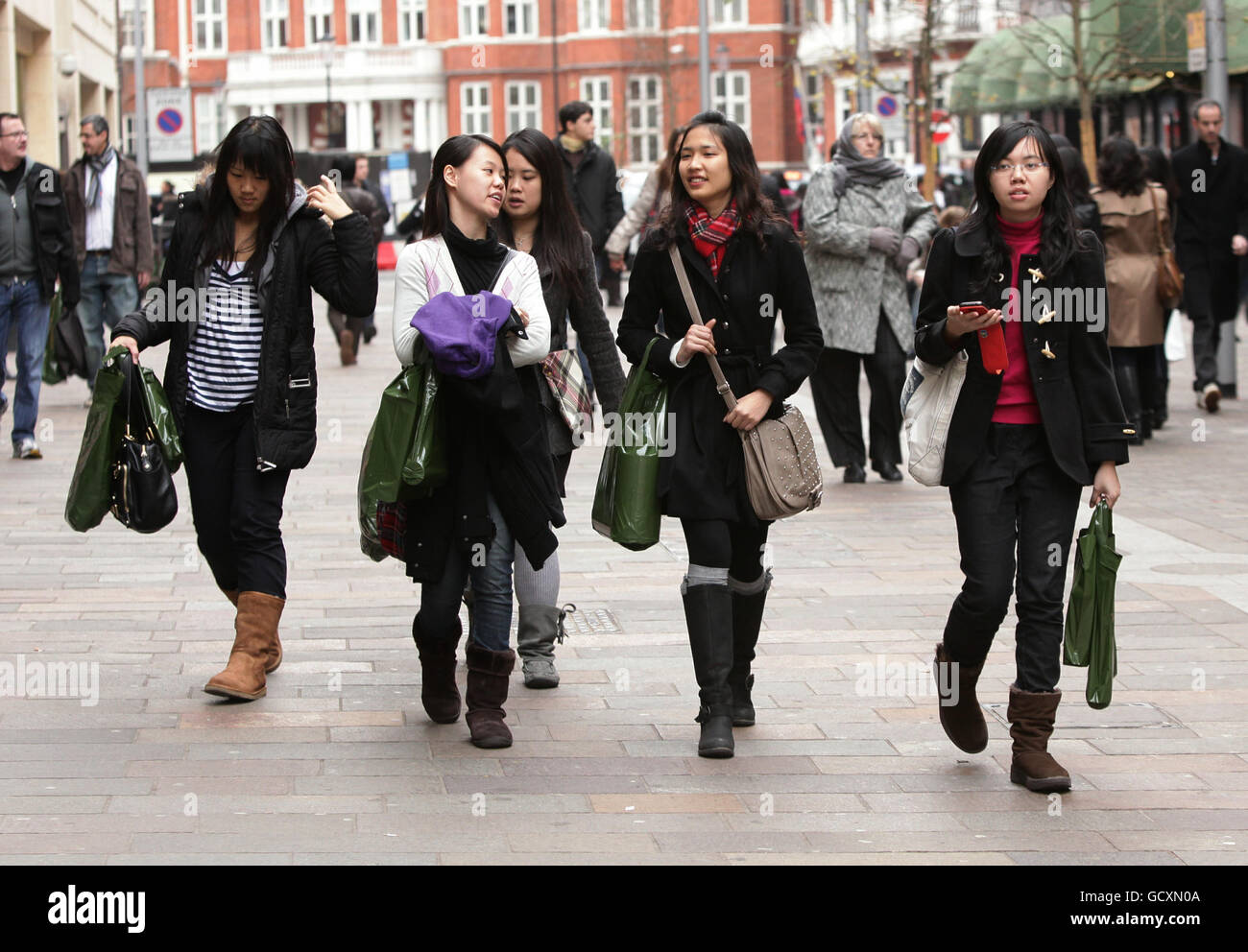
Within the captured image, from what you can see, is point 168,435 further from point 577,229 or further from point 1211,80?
point 1211,80

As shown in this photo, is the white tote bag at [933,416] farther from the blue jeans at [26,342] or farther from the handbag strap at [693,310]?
the blue jeans at [26,342]

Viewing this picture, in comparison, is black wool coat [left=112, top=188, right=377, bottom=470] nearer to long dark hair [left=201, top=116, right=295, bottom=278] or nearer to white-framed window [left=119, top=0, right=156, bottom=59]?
long dark hair [left=201, top=116, right=295, bottom=278]

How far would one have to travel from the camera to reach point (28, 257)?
12539mm

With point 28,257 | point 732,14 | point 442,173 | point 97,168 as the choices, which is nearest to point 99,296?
point 97,168

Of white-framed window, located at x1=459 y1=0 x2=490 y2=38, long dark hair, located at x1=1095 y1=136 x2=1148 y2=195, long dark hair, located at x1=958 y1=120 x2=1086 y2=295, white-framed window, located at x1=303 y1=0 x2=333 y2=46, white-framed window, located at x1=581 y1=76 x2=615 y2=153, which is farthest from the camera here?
white-framed window, located at x1=303 y1=0 x2=333 y2=46

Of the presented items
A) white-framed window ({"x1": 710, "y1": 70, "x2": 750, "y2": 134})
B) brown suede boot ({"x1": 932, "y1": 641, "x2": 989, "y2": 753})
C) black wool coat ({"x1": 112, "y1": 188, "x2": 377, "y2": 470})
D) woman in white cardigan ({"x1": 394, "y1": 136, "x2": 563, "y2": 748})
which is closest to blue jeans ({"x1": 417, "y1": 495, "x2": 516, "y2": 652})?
woman in white cardigan ({"x1": 394, "y1": 136, "x2": 563, "y2": 748})

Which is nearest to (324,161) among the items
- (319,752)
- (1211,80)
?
(1211,80)

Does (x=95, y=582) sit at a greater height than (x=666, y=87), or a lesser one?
lesser

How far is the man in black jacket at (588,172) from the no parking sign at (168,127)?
53.4 ft

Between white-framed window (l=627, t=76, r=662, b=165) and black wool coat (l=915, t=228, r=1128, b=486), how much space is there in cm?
7279

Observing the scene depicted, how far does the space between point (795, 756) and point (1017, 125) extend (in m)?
1.84

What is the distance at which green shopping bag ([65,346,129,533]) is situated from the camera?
6.30 meters

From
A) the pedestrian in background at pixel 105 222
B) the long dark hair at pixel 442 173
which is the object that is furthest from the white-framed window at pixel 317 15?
the long dark hair at pixel 442 173

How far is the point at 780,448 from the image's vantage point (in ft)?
19.0
